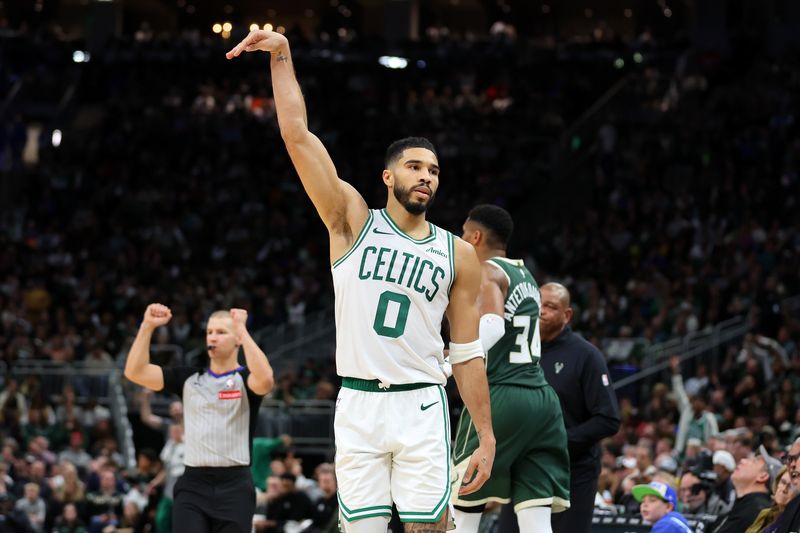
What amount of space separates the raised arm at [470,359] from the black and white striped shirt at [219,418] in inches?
94.9

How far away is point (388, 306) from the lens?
563 centimetres

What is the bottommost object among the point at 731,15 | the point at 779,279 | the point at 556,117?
the point at 779,279

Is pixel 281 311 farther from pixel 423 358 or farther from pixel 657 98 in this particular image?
pixel 423 358

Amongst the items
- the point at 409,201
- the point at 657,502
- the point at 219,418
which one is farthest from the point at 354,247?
the point at 657,502

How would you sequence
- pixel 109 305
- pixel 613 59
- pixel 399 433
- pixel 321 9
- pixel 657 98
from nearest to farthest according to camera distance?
pixel 399 433 → pixel 109 305 → pixel 657 98 → pixel 613 59 → pixel 321 9

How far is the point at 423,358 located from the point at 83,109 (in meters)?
27.4

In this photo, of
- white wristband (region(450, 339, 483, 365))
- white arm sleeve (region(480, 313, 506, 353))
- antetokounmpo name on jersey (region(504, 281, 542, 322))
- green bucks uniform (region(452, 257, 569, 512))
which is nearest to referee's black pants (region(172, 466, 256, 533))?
green bucks uniform (region(452, 257, 569, 512))

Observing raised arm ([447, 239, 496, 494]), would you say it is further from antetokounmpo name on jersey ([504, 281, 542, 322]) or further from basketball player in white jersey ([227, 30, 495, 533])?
antetokounmpo name on jersey ([504, 281, 542, 322])

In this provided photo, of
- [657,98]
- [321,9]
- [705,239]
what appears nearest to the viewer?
[705,239]

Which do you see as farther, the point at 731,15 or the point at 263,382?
the point at 731,15

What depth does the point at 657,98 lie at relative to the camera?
2775 cm

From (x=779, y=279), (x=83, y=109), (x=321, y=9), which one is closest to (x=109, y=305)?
(x=83, y=109)

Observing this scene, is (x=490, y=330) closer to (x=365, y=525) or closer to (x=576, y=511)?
(x=365, y=525)

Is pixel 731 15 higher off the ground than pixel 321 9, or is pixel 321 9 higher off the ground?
pixel 321 9
